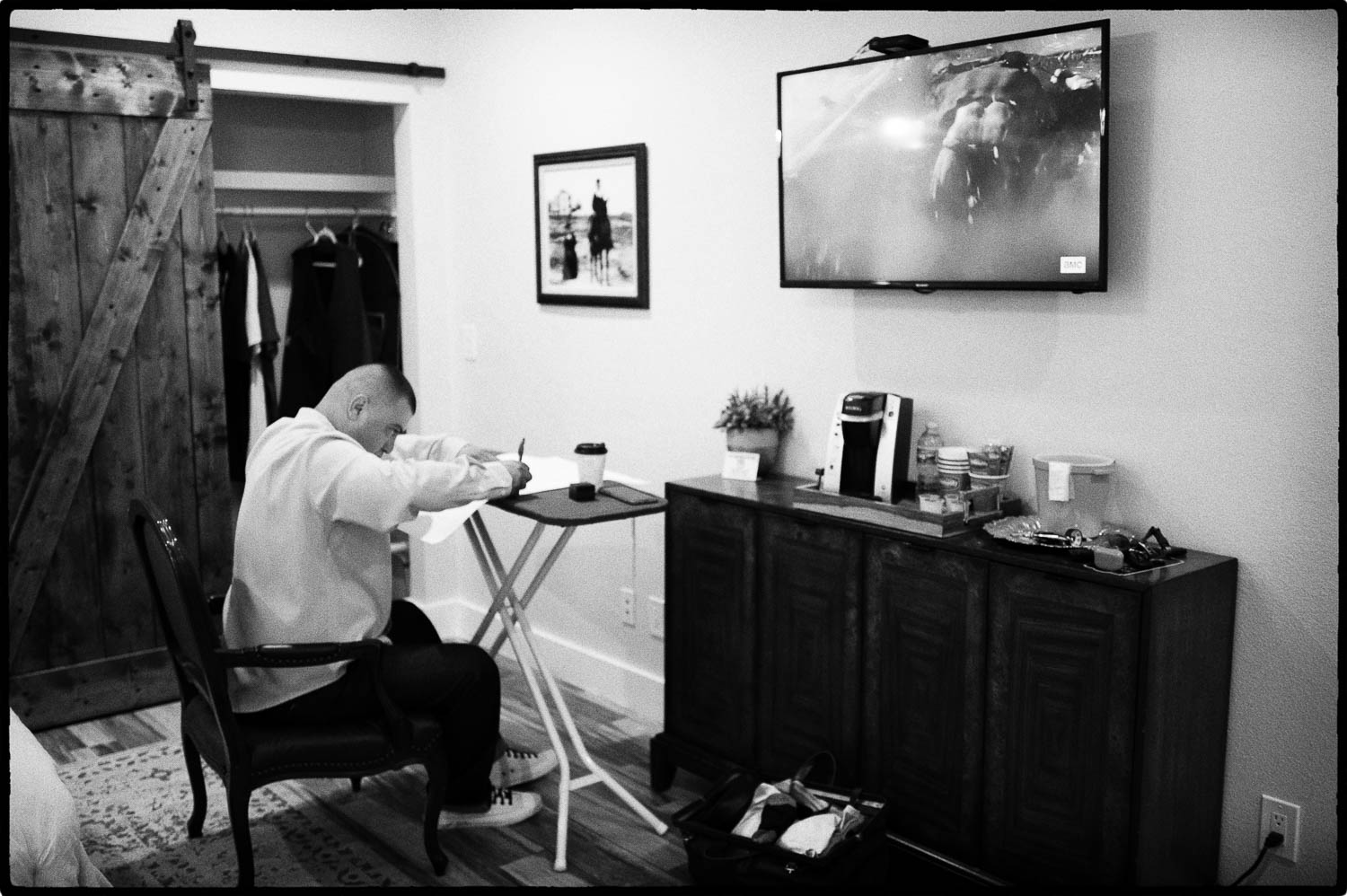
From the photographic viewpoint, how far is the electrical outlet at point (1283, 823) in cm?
273

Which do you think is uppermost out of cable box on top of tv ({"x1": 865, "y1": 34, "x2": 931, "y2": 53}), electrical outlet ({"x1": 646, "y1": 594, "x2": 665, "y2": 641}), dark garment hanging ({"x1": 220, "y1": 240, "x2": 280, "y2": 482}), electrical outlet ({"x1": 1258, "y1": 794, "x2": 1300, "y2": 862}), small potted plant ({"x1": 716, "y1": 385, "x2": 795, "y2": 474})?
cable box on top of tv ({"x1": 865, "y1": 34, "x2": 931, "y2": 53})

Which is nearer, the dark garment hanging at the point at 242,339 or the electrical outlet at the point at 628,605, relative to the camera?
the electrical outlet at the point at 628,605

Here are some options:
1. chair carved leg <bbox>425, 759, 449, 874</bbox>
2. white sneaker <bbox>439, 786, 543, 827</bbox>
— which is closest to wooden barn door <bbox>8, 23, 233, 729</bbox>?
white sneaker <bbox>439, 786, 543, 827</bbox>

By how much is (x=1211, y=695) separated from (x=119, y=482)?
3358 mm

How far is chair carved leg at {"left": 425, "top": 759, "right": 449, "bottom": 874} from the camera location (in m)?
3.08

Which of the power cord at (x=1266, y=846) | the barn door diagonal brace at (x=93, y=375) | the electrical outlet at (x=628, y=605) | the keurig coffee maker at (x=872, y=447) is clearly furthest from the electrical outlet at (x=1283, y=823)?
the barn door diagonal brace at (x=93, y=375)

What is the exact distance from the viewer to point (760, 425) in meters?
3.62

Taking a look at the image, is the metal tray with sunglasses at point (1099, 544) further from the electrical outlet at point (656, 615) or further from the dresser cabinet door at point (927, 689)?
the electrical outlet at point (656, 615)

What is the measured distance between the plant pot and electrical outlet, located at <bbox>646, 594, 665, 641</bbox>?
2.45 ft

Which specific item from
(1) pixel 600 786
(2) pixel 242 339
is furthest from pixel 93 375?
(1) pixel 600 786

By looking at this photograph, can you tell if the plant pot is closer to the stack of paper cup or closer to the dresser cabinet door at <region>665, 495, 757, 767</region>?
the dresser cabinet door at <region>665, 495, 757, 767</region>

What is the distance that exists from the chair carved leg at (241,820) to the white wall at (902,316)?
155cm

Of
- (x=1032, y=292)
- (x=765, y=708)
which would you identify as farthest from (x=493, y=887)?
(x=1032, y=292)

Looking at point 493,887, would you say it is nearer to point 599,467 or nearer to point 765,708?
point 765,708
